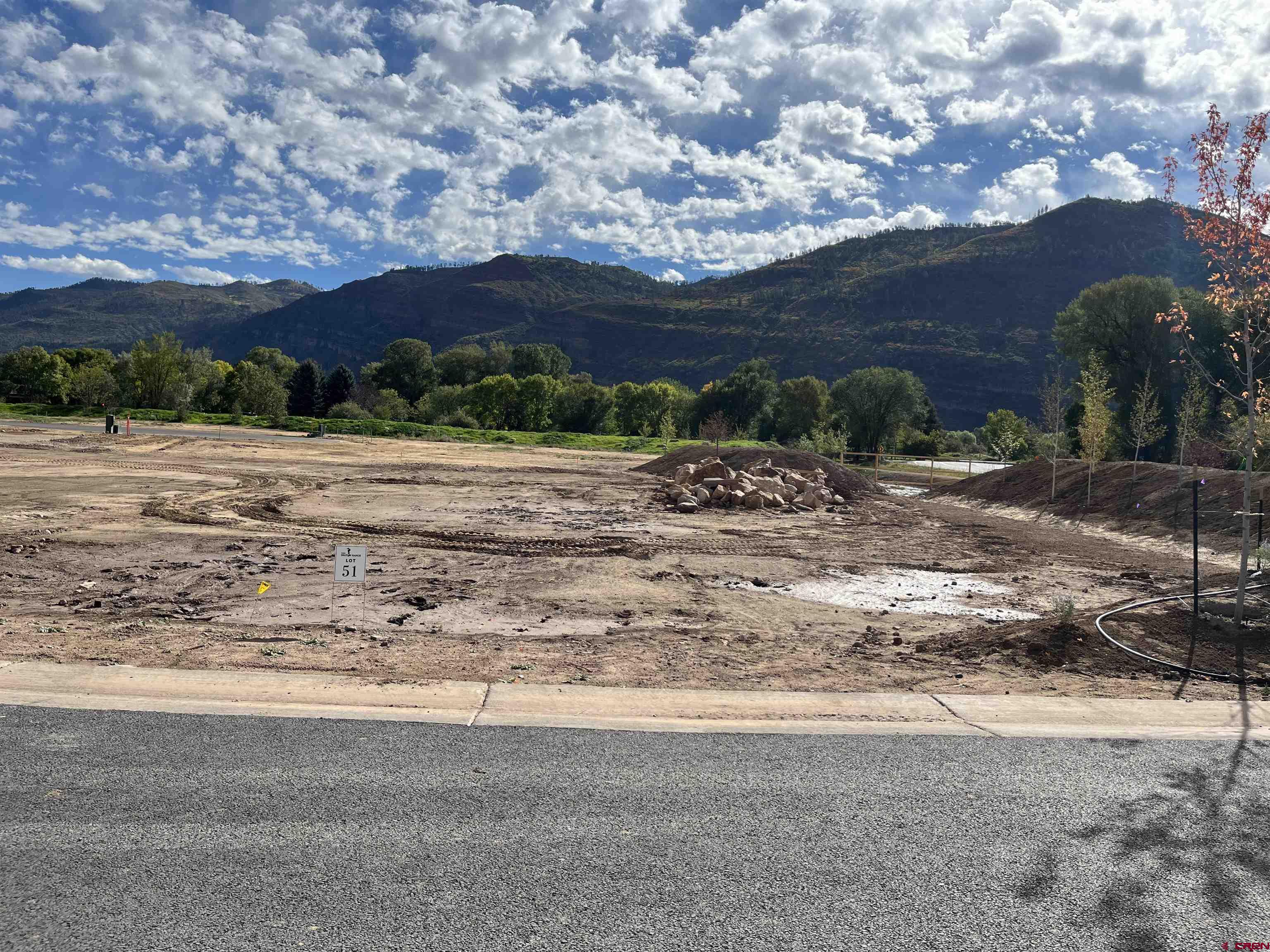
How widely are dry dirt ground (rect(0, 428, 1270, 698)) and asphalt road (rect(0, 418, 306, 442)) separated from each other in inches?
969

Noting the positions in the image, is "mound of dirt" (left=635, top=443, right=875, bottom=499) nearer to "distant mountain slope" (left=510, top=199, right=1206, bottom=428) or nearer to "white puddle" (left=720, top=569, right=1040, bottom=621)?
"white puddle" (left=720, top=569, right=1040, bottom=621)

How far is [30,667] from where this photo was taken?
6527 mm

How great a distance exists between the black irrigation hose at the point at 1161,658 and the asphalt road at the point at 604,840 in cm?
253

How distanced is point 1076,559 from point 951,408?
13792 cm

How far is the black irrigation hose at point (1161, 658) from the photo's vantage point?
7.50 metres

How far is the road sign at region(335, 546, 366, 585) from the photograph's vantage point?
28.5 feet

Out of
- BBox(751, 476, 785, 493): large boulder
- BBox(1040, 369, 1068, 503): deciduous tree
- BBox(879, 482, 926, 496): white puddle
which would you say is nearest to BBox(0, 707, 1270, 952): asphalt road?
A: BBox(751, 476, 785, 493): large boulder

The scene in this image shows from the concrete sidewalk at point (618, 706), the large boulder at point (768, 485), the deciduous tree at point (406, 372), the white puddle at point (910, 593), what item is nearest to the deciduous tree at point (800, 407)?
the large boulder at point (768, 485)

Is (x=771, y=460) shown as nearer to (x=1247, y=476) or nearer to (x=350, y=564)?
(x=1247, y=476)

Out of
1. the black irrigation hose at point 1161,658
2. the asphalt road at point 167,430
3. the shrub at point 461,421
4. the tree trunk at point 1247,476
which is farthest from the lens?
the shrub at point 461,421

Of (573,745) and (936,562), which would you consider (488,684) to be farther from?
(936,562)

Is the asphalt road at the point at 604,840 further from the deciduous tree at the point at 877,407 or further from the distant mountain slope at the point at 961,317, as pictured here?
the distant mountain slope at the point at 961,317

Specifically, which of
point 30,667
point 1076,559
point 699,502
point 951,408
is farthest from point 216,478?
point 951,408

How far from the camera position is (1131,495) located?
82.3 feet
